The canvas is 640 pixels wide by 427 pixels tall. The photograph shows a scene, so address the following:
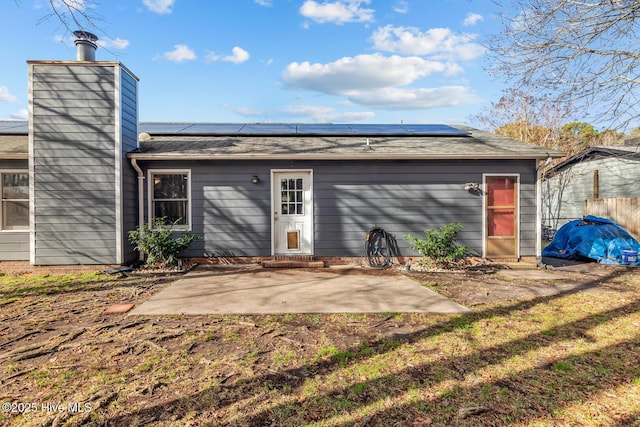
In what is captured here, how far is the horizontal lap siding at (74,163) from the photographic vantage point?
20.5 ft

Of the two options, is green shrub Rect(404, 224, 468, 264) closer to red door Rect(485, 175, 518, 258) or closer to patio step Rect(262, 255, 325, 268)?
red door Rect(485, 175, 518, 258)

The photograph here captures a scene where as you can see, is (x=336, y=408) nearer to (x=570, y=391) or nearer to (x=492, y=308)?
(x=570, y=391)

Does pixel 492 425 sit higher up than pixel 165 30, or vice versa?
pixel 165 30

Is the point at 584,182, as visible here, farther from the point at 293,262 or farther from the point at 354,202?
the point at 293,262

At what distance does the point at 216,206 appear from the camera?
23.5 ft

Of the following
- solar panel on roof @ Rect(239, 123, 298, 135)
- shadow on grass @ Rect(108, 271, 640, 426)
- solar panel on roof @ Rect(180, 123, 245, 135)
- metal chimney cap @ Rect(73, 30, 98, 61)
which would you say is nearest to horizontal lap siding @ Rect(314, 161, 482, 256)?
solar panel on roof @ Rect(239, 123, 298, 135)

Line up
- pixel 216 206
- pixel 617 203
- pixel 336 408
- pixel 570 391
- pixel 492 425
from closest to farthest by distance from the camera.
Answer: pixel 492 425, pixel 336 408, pixel 570 391, pixel 216 206, pixel 617 203

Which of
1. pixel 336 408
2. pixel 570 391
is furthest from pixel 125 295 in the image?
pixel 570 391

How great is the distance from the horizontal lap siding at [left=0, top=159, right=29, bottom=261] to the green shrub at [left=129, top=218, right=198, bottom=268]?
228 centimetres

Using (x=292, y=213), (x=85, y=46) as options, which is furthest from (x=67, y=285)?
(x=85, y=46)

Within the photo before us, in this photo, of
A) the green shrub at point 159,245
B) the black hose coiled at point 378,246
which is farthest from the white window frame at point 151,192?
the black hose coiled at point 378,246

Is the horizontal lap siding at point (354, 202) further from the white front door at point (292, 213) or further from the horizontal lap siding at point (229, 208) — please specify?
the white front door at point (292, 213)

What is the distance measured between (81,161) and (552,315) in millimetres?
8176

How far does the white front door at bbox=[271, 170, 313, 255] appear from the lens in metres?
7.31
